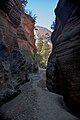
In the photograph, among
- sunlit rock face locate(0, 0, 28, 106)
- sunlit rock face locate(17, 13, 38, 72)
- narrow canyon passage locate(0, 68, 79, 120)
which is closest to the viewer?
narrow canyon passage locate(0, 68, 79, 120)

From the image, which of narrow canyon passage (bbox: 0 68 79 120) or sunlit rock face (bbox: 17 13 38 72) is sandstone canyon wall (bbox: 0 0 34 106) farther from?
sunlit rock face (bbox: 17 13 38 72)

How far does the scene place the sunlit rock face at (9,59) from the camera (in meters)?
7.86

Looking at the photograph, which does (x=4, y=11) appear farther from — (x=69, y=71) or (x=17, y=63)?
(x=69, y=71)

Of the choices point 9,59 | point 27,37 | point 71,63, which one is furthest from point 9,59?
point 27,37

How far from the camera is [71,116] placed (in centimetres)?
603

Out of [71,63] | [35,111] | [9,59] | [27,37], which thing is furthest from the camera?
[27,37]

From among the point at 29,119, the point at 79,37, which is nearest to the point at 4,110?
the point at 29,119

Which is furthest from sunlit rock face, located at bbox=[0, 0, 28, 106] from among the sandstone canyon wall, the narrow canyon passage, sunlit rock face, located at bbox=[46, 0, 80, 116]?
sunlit rock face, located at bbox=[46, 0, 80, 116]

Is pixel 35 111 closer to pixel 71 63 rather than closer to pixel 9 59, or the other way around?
pixel 71 63

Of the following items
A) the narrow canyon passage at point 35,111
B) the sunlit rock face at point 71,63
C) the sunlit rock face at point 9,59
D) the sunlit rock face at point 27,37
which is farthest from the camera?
the sunlit rock face at point 27,37

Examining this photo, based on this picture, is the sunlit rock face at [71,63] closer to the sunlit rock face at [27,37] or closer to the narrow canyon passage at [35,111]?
the narrow canyon passage at [35,111]

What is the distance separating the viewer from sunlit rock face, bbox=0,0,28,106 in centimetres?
786

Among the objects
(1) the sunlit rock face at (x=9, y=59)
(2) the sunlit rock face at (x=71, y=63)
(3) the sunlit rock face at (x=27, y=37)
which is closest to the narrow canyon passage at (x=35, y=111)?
(2) the sunlit rock face at (x=71, y=63)

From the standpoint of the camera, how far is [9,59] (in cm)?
1079
